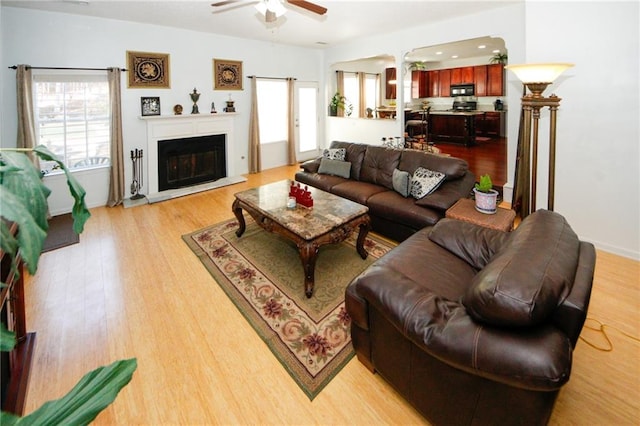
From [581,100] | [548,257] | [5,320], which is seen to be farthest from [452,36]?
[5,320]

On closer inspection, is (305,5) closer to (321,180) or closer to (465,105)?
(321,180)

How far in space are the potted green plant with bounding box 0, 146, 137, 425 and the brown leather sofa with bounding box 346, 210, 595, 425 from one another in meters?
1.09

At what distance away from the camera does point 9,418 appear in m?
0.66

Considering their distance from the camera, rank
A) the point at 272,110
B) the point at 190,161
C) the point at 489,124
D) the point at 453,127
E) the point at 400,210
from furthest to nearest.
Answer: the point at 489,124 → the point at 453,127 → the point at 272,110 → the point at 190,161 → the point at 400,210

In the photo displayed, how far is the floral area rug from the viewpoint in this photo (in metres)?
2.00

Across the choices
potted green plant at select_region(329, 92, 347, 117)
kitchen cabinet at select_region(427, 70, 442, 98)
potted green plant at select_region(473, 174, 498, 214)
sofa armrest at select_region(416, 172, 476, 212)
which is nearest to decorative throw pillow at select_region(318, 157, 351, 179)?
sofa armrest at select_region(416, 172, 476, 212)

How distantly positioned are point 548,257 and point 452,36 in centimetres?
474

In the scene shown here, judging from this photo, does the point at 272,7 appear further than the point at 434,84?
No

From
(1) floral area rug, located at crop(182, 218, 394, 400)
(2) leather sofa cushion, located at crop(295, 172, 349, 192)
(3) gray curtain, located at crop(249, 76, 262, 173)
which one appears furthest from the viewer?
(3) gray curtain, located at crop(249, 76, 262, 173)

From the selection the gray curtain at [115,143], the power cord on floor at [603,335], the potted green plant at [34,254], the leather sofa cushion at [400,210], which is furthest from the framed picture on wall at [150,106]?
the power cord on floor at [603,335]

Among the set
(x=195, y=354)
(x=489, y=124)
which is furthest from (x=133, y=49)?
(x=489, y=124)

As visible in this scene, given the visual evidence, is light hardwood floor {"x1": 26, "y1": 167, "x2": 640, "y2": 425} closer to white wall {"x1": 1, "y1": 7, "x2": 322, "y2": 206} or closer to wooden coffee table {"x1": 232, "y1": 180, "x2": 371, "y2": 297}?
wooden coffee table {"x1": 232, "y1": 180, "x2": 371, "y2": 297}

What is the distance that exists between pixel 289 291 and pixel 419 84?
1031 cm

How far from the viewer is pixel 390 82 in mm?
10266
